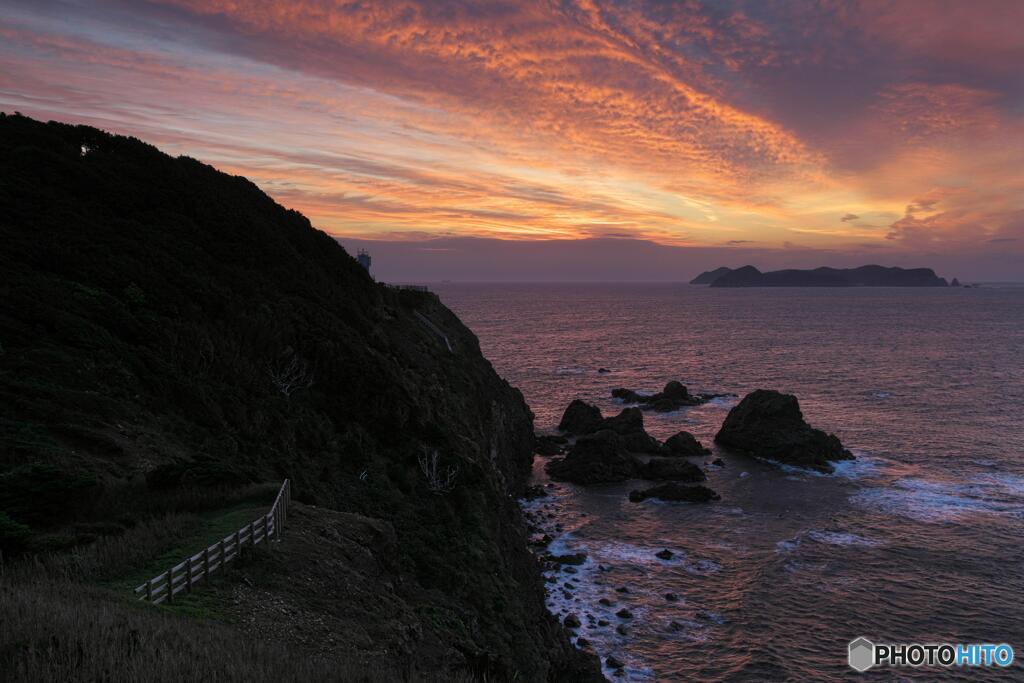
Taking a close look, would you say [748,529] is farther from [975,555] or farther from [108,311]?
[108,311]

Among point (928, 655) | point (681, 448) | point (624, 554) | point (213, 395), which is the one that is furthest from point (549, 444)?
point (213, 395)

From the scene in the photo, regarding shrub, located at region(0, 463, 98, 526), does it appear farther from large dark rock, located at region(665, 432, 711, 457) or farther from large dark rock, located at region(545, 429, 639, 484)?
large dark rock, located at region(665, 432, 711, 457)

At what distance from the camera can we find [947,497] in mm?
48438

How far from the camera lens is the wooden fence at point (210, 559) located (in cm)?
1143

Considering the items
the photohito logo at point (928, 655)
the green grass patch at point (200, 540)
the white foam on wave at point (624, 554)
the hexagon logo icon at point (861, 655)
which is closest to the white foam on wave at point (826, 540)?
the white foam on wave at point (624, 554)

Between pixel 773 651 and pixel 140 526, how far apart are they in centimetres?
2933

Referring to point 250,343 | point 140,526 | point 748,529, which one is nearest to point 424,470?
point 250,343

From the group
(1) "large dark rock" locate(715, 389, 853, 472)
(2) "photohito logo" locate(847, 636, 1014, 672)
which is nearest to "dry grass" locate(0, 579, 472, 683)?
(2) "photohito logo" locate(847, 636, 1014, 672)

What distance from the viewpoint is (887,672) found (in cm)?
2883

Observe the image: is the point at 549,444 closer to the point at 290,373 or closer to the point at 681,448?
the point at 681,448

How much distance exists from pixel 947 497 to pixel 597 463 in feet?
94.6

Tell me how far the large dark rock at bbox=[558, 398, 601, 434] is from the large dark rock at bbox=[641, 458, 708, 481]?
14.5 metres

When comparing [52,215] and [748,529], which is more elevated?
[52,215]

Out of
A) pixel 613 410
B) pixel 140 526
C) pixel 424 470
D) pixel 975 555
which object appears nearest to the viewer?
pixel 140 526
